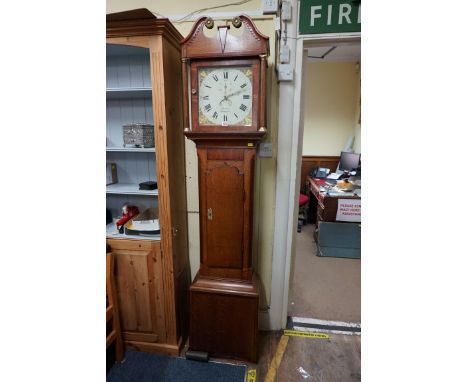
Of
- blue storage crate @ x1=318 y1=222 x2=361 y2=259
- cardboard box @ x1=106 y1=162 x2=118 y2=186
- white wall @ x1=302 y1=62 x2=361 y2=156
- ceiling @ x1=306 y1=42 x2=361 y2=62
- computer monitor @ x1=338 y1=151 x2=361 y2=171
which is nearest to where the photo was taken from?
cardboard box @ x1=106 y1=162 x2=118 y2=186

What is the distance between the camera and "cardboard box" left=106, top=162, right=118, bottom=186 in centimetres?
177

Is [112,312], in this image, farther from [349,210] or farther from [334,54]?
[334,54]

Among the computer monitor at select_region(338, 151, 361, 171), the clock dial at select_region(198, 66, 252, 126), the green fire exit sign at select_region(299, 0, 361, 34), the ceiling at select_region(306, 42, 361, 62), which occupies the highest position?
the ceiling at select_region(306, 42, 361, 62)

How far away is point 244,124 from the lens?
129 cm

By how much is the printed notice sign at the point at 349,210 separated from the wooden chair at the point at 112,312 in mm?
2376

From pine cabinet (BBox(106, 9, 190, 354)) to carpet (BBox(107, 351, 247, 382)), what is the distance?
7 centimetres

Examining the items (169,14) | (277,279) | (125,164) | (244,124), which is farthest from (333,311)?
(169,14)

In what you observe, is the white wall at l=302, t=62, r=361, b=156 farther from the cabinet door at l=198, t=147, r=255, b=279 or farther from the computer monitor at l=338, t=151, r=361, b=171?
the cabinet door at l=198, t=147, r=255, b=279

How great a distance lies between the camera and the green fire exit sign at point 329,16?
1427 millimetres

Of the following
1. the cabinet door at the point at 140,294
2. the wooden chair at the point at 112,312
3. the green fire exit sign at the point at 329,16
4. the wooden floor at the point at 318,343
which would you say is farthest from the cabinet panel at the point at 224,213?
the green fire exit sign at the point at 329,16

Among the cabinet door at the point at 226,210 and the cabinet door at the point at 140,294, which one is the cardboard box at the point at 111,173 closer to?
the cabinet door at the point at 140,294

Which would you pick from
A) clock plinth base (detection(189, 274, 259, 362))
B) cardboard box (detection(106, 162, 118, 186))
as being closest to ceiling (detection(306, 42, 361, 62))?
cardboard box (detection(106, 162, 118, 186))

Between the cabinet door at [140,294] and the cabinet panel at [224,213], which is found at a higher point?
the cabinet panel at [224,213]

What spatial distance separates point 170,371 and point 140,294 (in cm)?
50
